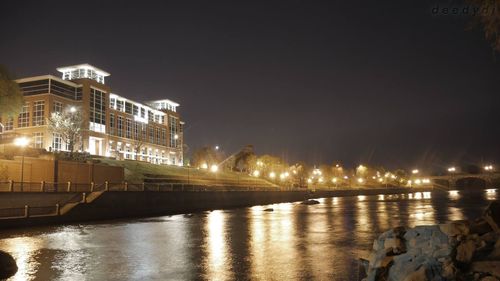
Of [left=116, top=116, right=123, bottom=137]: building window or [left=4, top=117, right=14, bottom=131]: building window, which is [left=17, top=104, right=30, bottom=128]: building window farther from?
[left=116, top=116, right=123, bottom=137]: building window

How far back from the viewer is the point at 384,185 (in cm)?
19150

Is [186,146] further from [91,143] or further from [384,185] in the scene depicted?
[384,185]

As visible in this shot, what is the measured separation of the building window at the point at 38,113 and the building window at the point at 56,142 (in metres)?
3.36

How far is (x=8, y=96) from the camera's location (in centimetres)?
5066

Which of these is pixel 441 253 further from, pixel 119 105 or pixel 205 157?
pixel 205 157

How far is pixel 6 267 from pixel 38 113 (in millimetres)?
77116

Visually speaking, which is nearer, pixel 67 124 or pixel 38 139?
pixel 67 124

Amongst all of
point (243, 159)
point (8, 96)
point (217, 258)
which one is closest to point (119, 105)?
point (243, 159)

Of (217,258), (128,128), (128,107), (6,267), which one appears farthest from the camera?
(128,107)

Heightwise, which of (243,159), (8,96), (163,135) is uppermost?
(163,135)

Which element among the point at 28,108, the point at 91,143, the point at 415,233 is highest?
the point at 28,108

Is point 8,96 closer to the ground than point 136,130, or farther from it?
closer to the ground

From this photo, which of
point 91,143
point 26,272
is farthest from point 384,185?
point 26,272

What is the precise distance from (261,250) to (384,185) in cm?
18250
